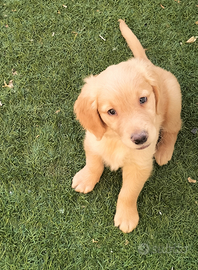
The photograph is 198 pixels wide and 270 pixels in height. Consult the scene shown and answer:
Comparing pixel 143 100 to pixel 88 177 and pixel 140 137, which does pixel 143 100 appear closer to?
pixel 140 137

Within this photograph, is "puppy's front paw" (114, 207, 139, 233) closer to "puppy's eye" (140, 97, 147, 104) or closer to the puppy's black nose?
the puppy's black nose

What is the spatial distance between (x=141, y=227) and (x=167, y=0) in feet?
10.2

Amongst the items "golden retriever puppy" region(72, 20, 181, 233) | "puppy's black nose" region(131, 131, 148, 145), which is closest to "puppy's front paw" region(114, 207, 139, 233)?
"golden retriever puppy" region(72, 20, 181, 233)

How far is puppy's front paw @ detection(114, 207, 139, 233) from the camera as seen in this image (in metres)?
2.80

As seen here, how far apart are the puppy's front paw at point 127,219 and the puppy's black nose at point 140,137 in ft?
3.65

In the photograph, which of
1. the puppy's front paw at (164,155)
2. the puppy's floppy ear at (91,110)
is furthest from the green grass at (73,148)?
the puppy's floppy ear at (91,110)

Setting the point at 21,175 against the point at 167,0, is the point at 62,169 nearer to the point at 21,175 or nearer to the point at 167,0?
the point at 21,175

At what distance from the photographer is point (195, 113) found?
338 cm

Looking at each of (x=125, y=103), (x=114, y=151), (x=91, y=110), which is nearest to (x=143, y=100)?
(x=125, y=103)

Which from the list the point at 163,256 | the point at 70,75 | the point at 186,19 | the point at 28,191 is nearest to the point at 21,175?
the point at 28,191

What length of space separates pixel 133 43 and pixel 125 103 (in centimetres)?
150
